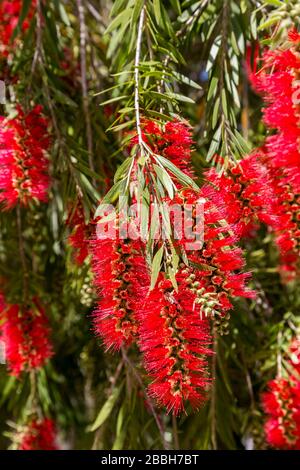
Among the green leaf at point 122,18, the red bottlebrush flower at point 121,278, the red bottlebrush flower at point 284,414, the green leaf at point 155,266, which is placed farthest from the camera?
the red bottlebrush flower at point 284,414

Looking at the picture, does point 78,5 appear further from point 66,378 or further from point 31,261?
point 66,378

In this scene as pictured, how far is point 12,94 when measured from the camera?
1.66m

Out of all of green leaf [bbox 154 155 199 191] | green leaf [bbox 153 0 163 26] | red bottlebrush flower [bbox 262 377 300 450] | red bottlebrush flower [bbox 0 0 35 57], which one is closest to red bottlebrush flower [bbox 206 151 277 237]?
green leaf [bbox 154 155 199 191]

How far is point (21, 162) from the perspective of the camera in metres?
1.40

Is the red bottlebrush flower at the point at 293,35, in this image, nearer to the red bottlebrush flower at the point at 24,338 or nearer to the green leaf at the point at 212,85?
the green leaf at the point at 212,85

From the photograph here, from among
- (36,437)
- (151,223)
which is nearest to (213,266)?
(151,223)

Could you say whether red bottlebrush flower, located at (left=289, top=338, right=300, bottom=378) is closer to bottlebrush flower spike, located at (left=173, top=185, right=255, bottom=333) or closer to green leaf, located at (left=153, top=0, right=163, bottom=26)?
bottlebrush flower spike, located at (left=173, top=185, right=255, bottom=333)

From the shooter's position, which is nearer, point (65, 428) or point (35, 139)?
point (35, 139)

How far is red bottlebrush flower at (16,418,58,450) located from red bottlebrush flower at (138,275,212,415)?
995mm

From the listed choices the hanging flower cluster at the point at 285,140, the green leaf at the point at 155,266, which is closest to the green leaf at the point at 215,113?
the hanging flower cluster at the point at 285,140

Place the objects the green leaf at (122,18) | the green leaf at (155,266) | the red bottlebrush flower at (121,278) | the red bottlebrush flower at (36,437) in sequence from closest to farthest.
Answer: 1. the green leaf at (155,266)
2. the red bottlebrush flower at (121,278)
3. the green leaf at (122,18)
4. the red bottlebrush flower at (36,437)

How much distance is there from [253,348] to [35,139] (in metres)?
0.89

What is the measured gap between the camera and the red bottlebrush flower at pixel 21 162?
1392 mm
